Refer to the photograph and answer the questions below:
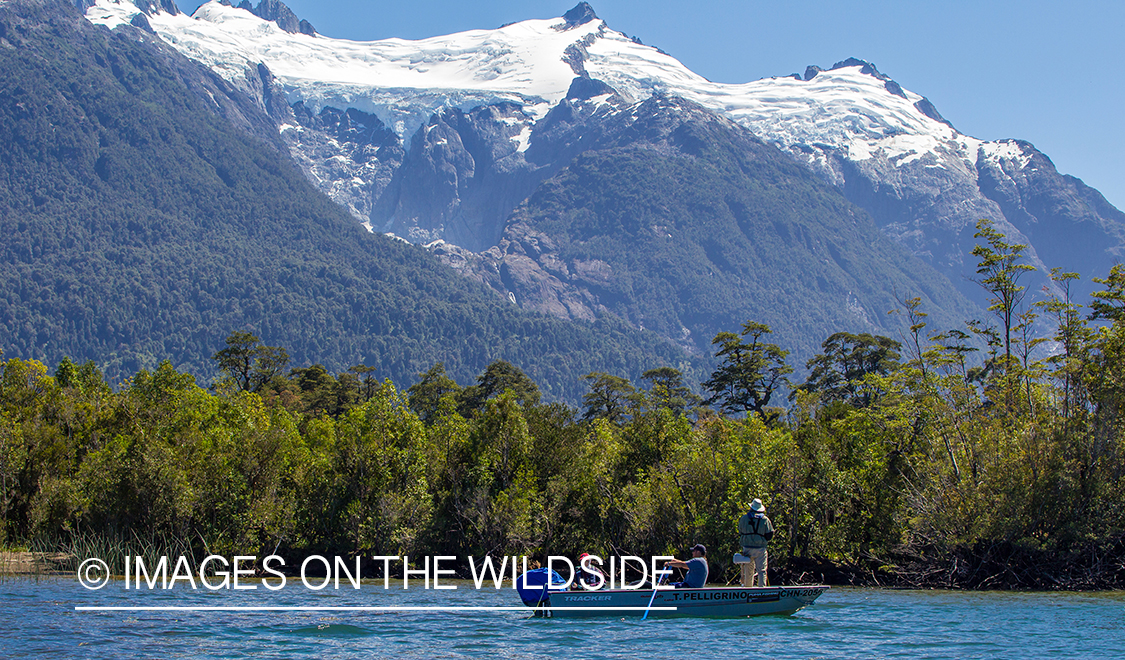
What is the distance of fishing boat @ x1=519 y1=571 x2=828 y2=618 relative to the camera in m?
37.8

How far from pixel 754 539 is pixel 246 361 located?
368 ft

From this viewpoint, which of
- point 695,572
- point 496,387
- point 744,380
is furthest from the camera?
point 496,387

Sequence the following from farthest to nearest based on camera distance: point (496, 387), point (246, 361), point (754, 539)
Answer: point (246, 361), point (496, 387), point (754, 539)

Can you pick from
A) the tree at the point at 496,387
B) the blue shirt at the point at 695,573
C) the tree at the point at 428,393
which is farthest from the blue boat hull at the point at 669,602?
the tree at the point at 496,387

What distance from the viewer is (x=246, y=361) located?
458 feet

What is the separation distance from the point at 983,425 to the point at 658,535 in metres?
18.1

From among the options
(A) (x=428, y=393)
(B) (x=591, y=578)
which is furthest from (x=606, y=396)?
(B) (x=591, y=578)

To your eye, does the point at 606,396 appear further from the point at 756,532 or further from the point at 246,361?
the point at 756,532

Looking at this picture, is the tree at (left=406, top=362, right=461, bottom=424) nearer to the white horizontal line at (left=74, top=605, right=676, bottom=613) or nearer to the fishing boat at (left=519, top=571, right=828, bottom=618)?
the white horizontal line at (left=74, top=605, right=676, bottom=613)

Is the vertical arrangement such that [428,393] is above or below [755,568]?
above

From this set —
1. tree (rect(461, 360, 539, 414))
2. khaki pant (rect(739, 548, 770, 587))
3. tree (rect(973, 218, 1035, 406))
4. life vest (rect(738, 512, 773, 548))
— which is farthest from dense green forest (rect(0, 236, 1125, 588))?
tree (rect(461, 360, 539, 414))

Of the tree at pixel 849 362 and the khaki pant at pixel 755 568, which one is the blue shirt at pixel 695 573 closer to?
the khaki pant at pixel 755 568

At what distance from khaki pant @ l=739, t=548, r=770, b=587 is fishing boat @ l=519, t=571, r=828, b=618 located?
1018 mm

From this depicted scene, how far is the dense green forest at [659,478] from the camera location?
165 feet
